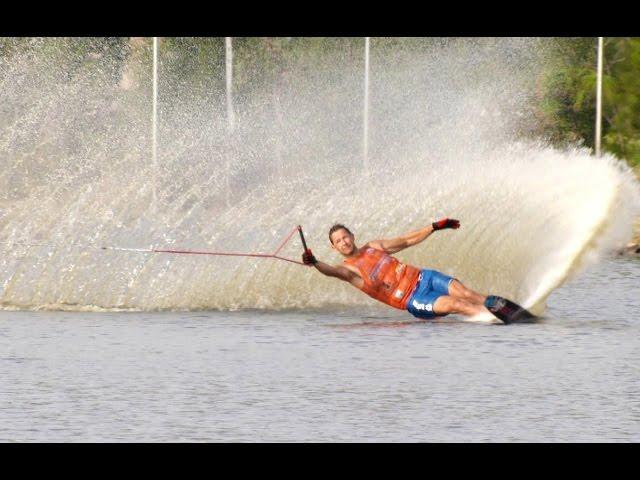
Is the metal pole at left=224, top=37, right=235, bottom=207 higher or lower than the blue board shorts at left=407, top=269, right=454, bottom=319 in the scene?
higher

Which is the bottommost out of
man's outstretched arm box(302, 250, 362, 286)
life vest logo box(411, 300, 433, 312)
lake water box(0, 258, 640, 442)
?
lake water box(0, 258, 640, 442)

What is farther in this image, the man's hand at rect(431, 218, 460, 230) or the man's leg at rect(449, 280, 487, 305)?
the man's leg at rect(449, 280, 487, 305)

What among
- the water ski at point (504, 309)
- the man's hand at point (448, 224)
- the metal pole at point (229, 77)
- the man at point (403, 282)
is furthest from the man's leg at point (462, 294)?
the metal pole at point (229, 77)

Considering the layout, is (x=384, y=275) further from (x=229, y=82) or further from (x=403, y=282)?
(x=229, y=82)

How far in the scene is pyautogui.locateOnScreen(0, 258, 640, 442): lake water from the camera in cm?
1088

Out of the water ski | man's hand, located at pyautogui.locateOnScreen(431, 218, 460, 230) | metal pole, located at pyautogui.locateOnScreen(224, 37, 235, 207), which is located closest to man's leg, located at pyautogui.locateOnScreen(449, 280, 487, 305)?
the water ski

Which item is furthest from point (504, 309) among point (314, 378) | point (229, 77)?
point (229, 77)

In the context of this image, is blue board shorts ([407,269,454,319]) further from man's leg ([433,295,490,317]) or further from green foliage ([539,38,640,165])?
green foliage ([539,38,640,165])

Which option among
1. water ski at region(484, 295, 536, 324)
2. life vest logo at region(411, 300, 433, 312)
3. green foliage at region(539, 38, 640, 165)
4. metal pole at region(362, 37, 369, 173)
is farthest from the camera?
metal pole at region(362, 37, 369, 173)

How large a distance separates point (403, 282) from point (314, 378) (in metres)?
3.39

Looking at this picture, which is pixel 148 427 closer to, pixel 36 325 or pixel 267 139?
pixel 36 325

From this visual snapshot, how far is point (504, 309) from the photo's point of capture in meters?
16.1

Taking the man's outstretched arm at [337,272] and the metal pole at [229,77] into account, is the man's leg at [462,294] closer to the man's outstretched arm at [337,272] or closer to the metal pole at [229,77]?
the man's outstretched arm at [337,272]

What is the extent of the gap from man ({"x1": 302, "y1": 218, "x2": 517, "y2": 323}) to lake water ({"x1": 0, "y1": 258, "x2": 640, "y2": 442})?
20 cm
